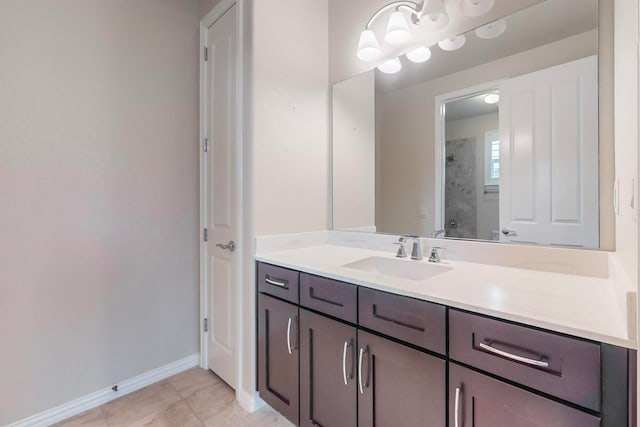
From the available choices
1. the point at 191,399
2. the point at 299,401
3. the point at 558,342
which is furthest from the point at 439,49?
the point at 191,399

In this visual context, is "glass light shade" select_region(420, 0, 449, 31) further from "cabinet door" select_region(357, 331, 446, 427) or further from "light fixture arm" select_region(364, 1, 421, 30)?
"cabinet door" select_region(357, 331, 446, 427)

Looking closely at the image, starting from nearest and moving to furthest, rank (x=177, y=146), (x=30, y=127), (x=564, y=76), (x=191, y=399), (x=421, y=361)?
(x=421, y=361), (x=564, y=76), (x=30, y=127), (x=191, y=399), (x=177, y=146)

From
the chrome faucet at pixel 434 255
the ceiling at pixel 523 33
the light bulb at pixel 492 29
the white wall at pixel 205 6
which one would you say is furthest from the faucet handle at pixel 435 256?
the white wall at pixel 205 6

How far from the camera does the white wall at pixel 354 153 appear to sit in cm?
189

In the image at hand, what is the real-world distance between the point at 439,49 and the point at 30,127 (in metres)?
2.07

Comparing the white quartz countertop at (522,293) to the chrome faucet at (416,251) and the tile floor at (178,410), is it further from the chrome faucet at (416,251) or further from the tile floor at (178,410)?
the tile floor at (178,410)

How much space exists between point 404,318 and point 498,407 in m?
0.33

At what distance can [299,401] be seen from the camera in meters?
1.37

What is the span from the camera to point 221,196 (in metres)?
1.89

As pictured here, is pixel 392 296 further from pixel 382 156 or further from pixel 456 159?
pixel 382 156

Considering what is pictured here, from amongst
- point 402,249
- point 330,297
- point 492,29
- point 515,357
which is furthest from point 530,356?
point 492,29

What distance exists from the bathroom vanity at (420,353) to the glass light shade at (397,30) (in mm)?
1160

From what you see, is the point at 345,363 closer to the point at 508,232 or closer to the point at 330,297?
the point at 330,297

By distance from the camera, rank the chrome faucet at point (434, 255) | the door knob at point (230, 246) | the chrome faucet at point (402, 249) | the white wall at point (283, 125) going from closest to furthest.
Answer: the chrome faucet at point (434, 255) < the chrome faucet at point (402, 249) < the white wall at point (283, 125) < the door knob at point (230, 246)
